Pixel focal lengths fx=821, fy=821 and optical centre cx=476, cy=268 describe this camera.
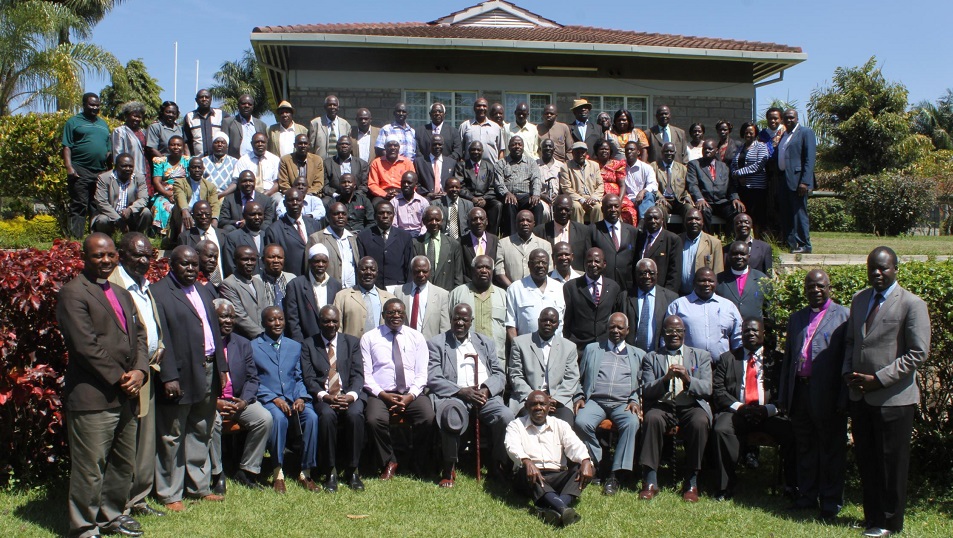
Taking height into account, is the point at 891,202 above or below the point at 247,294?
above

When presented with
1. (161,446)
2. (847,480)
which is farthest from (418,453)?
(847,480)

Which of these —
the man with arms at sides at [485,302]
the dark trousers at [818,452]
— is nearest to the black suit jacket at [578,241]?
the man with arms at sides at [485,302]

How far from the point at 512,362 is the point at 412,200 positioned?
115 inches

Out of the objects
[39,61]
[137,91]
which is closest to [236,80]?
[137,91]

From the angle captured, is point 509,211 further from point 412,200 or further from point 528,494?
point 528,494

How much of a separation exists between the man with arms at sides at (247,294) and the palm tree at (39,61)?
1443 cm

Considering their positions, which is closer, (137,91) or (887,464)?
(887,464)

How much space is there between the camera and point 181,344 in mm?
6531

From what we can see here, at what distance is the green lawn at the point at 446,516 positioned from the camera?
6.24 meters

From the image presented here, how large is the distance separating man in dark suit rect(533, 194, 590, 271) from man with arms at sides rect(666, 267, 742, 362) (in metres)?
1.71

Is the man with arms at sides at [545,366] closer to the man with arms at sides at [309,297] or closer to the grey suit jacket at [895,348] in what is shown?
the man with arms at sides at [309,297]

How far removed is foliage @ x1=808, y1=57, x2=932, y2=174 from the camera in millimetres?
25906

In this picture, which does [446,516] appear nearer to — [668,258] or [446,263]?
[446,263]

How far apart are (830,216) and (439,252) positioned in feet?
58.5
